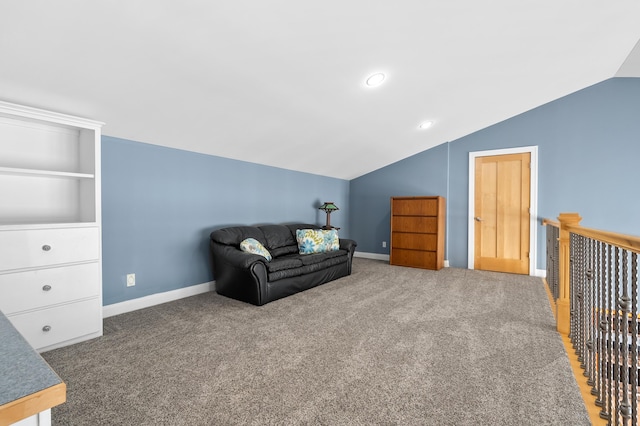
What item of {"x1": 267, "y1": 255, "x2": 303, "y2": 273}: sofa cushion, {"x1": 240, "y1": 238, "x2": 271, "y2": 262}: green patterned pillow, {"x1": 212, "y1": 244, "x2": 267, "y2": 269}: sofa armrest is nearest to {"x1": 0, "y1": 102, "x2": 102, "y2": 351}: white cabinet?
{"x1": 212, "y1": 244, "x2": 267, "y2": 269}: sofa armrest

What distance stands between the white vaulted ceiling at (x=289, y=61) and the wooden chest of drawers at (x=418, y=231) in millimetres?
1523

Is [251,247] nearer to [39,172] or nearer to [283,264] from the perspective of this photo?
[283,264]

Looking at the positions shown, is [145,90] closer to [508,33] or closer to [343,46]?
[343,46]

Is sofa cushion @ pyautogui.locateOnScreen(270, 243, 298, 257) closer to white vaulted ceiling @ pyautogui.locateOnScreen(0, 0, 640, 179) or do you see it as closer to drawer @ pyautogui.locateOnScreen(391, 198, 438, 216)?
white vaulted ceiling @ pyautogui.locateOnScreen(0, 0, 640, 179)

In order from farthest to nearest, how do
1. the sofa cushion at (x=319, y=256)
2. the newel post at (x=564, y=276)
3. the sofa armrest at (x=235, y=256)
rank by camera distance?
the sofa cushion at (x=319, y=256), the sofa armrest at (x=235, y=256), the newel post at (x=564, y=276)

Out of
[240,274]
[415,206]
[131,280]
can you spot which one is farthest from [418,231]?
[131,280]

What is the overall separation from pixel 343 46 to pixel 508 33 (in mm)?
1606

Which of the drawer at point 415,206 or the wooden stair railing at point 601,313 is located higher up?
the drawer at point 415,206

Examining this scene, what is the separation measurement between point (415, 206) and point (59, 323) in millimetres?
4812

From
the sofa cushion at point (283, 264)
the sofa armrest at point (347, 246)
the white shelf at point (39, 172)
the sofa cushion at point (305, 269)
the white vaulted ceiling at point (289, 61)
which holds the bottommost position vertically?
the sofa cushion at point (305, 269)

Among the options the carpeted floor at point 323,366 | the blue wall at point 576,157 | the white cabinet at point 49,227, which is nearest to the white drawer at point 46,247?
the white cabinet at point 49,227

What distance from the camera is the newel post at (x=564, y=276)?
2.46 meters

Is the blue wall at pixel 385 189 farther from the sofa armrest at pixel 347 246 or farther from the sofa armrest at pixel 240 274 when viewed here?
the sofa armrest at pixel 240 274

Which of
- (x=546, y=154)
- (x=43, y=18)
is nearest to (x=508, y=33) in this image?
(x=546, y=154)
